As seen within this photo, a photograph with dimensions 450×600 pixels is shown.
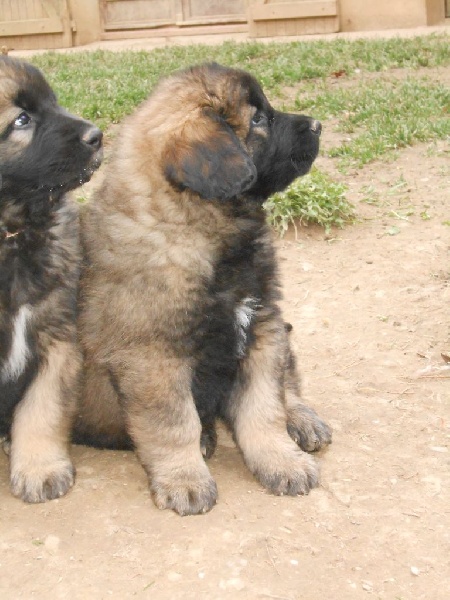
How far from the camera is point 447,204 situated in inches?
Answer: 224

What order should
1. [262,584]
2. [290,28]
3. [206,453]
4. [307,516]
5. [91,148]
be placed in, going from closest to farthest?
1. [262,584]
2. [307,516]
3. [91,148]
4. [206,453]
5. [290,28]

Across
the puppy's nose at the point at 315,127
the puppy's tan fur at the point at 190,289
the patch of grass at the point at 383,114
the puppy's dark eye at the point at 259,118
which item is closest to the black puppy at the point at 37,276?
the puppy's tan fur at the point at 190,289

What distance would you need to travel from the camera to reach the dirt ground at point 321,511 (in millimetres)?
2666

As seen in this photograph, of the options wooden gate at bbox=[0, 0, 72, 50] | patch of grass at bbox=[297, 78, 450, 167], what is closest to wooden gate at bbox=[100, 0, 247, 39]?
wooden gate at bbox=[0, 0, 72, 50]

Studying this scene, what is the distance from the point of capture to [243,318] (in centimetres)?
314

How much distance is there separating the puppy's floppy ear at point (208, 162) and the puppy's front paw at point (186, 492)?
3.15 ft

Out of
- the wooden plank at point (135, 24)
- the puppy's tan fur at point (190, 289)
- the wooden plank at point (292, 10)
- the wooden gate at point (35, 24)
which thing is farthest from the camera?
the wooden plank at point (135, 24)

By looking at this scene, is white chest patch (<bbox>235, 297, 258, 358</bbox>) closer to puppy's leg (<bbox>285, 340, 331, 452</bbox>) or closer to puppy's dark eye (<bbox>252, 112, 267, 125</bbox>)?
puppy's leg (<bbox>285, 340, 331, 452</bbox>)

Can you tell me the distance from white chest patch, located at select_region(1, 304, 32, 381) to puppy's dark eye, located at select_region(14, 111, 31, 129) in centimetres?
63

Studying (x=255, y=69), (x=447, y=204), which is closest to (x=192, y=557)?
(x=447, y=204)

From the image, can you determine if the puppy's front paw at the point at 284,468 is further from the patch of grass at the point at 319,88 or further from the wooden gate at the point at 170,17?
the wooden gate at the point at 170,17

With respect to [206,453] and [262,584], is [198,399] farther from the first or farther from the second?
[262,584]

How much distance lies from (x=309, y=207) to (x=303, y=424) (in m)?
2.28

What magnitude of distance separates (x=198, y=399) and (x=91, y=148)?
3.21ft
